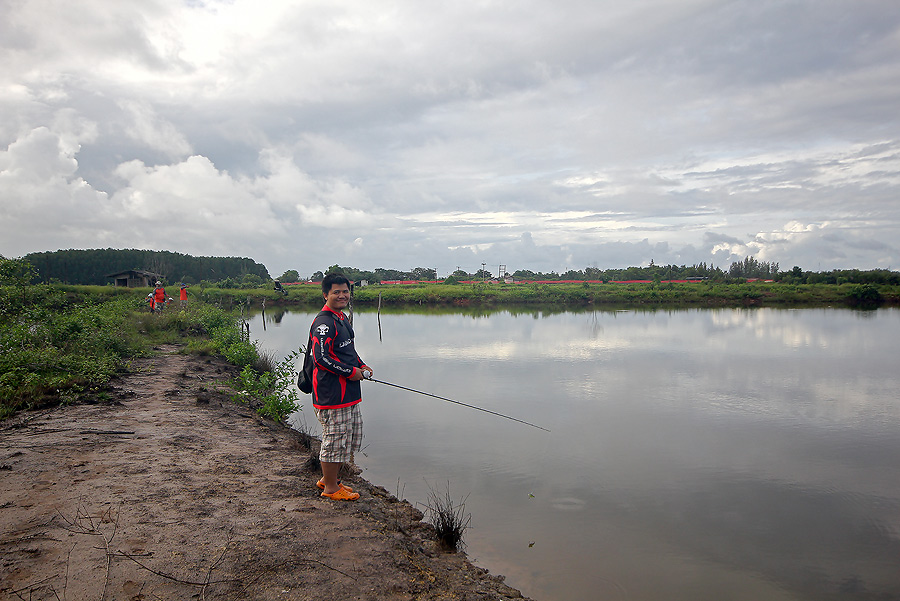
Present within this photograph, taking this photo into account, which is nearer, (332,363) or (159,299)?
(332,363)

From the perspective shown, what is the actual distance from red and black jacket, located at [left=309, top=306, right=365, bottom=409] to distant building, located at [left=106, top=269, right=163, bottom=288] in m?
44.1

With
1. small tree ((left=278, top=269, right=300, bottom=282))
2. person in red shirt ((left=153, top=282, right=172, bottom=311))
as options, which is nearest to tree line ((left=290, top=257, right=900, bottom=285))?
small tree ((left=278, top=269, right=300, bottom=282))

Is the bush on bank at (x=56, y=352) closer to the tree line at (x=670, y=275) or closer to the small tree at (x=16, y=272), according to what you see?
the small tree at (x=16, y=272)

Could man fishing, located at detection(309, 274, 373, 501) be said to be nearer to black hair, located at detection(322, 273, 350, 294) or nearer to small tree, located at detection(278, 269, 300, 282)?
black hair, located at detection(322, 273, 350, 294)

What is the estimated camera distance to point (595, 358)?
14586mm

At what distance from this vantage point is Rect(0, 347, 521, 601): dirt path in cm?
270

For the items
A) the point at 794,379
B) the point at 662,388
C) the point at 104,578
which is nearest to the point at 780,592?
the point at 104,578

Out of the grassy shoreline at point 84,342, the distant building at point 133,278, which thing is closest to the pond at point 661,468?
the grassy shoreline at point 84,342

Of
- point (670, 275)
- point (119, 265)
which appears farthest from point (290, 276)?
point (670, 275)

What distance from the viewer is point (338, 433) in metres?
3.97

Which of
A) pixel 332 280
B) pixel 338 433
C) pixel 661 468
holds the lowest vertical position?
pixel 661 468

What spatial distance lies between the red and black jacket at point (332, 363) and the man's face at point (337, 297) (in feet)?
0.20

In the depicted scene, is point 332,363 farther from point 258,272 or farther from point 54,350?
point 258,272

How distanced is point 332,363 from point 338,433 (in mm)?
547
